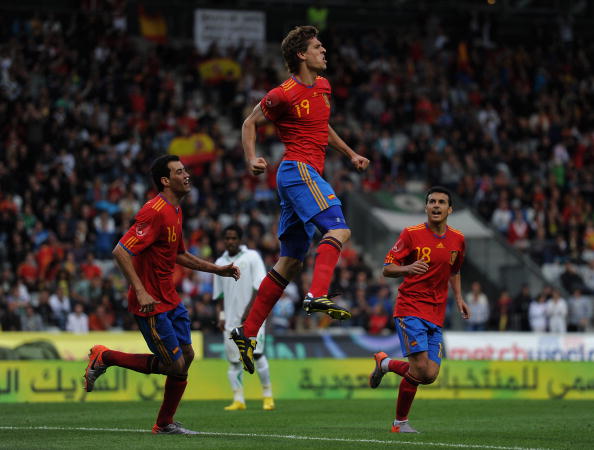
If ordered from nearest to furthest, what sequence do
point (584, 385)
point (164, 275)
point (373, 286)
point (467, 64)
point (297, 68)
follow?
point (297, 68)
point (164, 275)
point (584, 385)
point (373, 286)
point (467, 64)

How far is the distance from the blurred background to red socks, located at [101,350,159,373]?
10219 mm

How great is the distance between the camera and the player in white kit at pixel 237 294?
1630 centimetres

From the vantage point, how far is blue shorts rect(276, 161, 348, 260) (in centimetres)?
1008

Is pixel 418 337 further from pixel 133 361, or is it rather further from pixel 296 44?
pixel 296 44

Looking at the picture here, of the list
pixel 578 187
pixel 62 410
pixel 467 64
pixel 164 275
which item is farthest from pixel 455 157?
pixel 164 275

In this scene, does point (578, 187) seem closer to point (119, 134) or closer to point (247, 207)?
point (247, 207)

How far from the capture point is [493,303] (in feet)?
93.7

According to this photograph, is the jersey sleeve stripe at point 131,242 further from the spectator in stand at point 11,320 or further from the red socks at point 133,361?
the spectator in stand at point 11,320

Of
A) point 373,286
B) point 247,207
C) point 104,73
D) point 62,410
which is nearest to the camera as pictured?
point 62,410

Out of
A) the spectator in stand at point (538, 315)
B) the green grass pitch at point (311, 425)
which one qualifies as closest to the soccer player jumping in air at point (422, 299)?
the green grass pitch at point (311, 425)

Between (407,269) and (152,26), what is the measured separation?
23.9m

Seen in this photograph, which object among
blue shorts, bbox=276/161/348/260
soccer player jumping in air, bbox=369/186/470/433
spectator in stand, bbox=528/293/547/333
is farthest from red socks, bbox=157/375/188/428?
spectator in stand, bbox=528/293/547/333

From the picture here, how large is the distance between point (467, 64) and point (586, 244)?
925 centimetres

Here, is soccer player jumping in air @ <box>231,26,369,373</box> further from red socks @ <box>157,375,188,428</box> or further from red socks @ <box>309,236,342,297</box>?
red socks @ <box>157,375,188,428</box>
